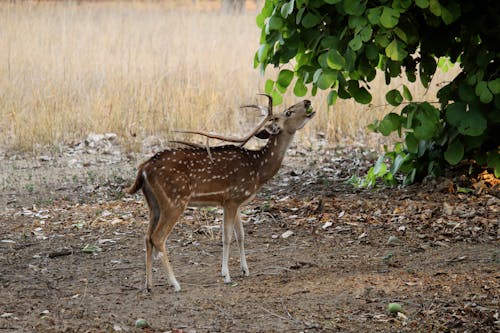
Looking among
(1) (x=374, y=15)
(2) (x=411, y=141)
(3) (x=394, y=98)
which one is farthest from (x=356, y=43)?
(2) (x=411, y=141)

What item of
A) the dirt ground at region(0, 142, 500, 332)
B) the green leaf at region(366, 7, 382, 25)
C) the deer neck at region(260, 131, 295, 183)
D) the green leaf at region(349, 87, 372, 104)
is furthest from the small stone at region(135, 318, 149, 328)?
the green leaf at region(349, 87, 372, 104)

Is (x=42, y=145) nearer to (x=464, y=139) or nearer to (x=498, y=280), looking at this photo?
(x=464, y=139)

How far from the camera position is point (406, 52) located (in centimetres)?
626

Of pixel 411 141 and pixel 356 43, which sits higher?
pixel 356 43

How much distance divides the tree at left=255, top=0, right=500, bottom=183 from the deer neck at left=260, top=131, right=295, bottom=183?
0.49 metres

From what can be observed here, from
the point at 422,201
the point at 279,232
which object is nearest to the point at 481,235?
the point at 422,201

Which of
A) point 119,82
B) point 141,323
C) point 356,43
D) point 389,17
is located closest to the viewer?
point 141,323

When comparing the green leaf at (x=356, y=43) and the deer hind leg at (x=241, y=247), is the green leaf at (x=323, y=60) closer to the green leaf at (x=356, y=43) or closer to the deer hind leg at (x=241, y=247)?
the green leaf at (x=356, y=43)

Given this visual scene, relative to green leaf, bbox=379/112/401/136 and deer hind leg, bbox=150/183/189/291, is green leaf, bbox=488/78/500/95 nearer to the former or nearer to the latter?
green leaf, bbox=379/112/401/136

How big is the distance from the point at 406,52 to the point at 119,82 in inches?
264

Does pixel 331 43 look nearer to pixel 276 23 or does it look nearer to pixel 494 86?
pixel 276 23

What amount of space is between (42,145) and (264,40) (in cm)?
473

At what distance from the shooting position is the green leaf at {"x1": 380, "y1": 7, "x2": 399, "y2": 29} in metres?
6.03

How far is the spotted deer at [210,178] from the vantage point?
5.92 m
